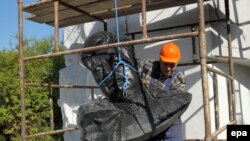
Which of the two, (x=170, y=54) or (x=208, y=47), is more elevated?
(x=208, y=47)

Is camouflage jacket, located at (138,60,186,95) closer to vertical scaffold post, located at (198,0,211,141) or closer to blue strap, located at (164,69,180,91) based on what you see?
blue strap, located at (164,69,180,91)

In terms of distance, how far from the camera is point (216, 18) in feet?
17.3

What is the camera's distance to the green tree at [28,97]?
29.9 ft

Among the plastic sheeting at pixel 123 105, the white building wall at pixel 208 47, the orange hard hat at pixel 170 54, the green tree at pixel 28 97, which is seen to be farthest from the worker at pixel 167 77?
the green tree at pixel 28 97

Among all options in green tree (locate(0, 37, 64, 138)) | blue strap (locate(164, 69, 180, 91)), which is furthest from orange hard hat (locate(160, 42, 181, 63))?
green tree (locate(0, 37, 64, 138))

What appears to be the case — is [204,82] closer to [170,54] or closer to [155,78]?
[170,54]

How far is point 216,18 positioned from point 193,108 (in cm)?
119

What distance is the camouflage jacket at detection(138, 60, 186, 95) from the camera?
417 centimetres

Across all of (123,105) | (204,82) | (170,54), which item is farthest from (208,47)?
(204,82)

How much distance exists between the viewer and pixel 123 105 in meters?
4.00

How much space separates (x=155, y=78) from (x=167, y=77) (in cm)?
16

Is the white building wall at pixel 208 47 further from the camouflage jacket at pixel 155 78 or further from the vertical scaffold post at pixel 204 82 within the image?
the vertical scaffold post at pixel 204 82

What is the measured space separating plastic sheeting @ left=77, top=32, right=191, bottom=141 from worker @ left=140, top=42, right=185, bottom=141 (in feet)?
0.58

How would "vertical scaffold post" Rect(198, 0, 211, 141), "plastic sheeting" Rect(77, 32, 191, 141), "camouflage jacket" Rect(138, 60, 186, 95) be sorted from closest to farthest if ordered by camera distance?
"vertical scaffold post" Rect(198, 0, 211, 141), "plastic sheeting" Rect(77, 32, 191, 141), "camouflage jacket" Rect(138, 60, 186, 95)
